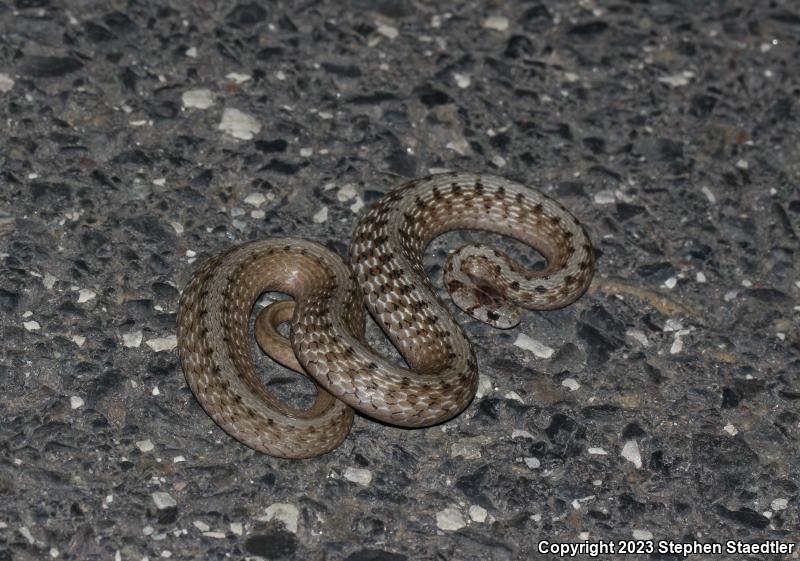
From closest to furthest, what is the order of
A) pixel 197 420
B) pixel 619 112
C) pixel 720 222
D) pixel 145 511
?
1. pixel 145 511
2. pixel 197 420
3. pixel 720 222
4. pixel 619 112

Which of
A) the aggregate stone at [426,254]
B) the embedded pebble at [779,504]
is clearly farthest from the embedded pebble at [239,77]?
the embedded pebble at [779,504]

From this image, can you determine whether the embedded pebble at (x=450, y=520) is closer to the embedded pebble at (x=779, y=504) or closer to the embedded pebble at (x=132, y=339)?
the embedded pebble at (x=779, y=504)

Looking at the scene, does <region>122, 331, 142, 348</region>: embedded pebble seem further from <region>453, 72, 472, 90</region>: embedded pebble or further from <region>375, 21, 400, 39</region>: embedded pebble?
<region>375, 21, 400, 39</region>: embedded pebble

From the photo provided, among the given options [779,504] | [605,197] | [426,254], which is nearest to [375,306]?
[426,254]

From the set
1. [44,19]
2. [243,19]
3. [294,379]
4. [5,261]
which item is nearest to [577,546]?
[294,379]

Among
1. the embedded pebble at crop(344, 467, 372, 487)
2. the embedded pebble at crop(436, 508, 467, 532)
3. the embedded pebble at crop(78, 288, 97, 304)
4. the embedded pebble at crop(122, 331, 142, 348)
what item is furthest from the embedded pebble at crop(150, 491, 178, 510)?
the embedded pebble at crop(78, 288, 97, 304)

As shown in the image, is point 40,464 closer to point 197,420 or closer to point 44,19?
point 197,420
